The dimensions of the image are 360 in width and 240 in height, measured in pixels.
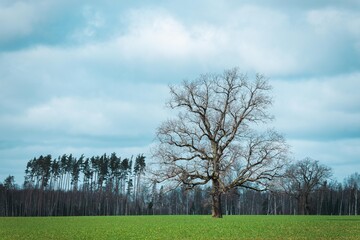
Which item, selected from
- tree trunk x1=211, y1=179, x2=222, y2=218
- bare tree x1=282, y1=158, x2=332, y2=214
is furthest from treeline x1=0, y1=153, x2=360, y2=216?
tree trunk x1=211, y1=179, x2=222, y2=218

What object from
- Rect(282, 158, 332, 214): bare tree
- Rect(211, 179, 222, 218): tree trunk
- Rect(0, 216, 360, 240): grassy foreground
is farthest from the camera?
Rect(282, 158, 332, 214): bare tree

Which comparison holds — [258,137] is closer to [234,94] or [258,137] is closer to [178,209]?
[234,94]

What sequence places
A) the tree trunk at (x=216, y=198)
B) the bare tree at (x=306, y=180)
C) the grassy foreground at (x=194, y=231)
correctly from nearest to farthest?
the grassy foreground at (x=194, y=231), the tree trunk at (x=216, y=198), the bare tree at (x=306, y=180)

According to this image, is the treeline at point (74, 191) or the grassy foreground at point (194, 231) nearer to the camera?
the grassy foreground at point (194, 231)

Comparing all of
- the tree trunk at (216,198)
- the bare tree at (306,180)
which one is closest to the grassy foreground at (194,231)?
the tree trunk at (216,198)

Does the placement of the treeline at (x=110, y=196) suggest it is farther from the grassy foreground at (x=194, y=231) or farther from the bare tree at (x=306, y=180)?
the grassy foreground at (x=194, y=231)

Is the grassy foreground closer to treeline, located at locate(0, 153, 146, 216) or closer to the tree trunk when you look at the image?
the tree trunk

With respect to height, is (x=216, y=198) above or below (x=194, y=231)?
above

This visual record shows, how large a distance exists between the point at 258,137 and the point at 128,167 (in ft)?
350

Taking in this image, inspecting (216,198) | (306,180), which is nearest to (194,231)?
(216,198)

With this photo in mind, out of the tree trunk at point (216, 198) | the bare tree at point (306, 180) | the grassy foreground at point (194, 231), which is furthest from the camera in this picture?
the bare tree at point (306, 180)

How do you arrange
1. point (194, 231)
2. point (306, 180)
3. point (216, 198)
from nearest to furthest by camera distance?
point (194, 231) < point (216, 198) < point (306, 180)

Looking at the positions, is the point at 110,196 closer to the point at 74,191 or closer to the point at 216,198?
the point at 74,191

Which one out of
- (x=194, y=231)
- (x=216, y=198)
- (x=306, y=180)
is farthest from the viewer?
(x=306, y=180)
